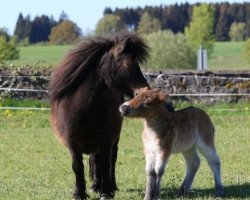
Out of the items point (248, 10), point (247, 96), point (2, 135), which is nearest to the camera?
point (2, 135)

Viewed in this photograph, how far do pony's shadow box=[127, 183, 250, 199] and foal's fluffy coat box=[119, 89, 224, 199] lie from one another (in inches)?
7.1

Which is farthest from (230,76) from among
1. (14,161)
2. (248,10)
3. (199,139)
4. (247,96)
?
(248,10)

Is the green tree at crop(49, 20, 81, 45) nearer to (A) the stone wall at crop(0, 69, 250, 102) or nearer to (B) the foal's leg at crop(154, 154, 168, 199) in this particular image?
(A) the stone wall at crop(0, 69, 250, 102)

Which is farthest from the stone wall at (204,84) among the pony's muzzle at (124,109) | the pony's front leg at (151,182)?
the pony's muzzle at (124,109)

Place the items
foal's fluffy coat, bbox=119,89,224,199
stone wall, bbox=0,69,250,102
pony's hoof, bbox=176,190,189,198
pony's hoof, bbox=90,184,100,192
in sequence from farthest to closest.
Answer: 1. stone wall, bbox=0,69,250,102
2. pony's hoof, bbox=90,184,100,192
3. pony's hoof, bbox=176,190,189,198
4. foal's fluffy coat, bbox=119,89,224,199

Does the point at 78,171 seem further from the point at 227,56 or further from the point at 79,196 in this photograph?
the point at 227,56

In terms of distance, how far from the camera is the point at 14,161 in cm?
1252

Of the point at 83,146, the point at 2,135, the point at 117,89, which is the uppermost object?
the point at 117,89

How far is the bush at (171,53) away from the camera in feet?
126

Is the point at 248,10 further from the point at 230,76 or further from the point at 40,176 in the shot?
the point at 40,176

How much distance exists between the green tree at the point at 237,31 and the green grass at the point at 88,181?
74.0 metres

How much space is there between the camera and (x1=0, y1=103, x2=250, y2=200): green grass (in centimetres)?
940

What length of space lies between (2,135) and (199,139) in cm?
834

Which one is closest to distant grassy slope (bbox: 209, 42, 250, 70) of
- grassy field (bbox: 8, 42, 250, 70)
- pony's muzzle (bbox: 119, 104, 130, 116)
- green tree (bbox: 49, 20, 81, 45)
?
grassy field (bbox: 8, 42, 250, 70)
